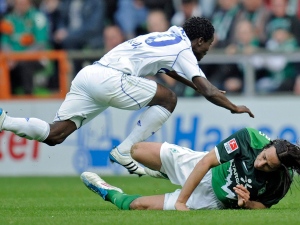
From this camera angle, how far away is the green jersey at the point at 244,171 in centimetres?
848

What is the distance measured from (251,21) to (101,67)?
22.7 feet

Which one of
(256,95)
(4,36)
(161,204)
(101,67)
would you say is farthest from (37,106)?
(161,204)

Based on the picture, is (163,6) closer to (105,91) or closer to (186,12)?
(186,12)

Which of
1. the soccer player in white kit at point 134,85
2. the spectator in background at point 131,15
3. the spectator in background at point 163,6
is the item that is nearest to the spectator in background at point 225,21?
the spectator in background at point 163,6

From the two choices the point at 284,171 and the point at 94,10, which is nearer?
the point at 284,171

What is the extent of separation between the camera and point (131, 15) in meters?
17.6

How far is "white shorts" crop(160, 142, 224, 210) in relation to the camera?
8.92 meters

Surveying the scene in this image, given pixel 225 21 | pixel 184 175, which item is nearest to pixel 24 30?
pixel 225 21

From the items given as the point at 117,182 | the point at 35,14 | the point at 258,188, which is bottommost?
the point at 117,182

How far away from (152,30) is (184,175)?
324 inches

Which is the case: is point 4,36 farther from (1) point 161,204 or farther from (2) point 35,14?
(1) point 161,204

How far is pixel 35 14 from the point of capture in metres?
17.3

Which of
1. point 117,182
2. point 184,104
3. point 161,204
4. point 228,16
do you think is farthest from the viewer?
point 228,16

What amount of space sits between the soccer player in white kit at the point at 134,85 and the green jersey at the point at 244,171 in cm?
118
